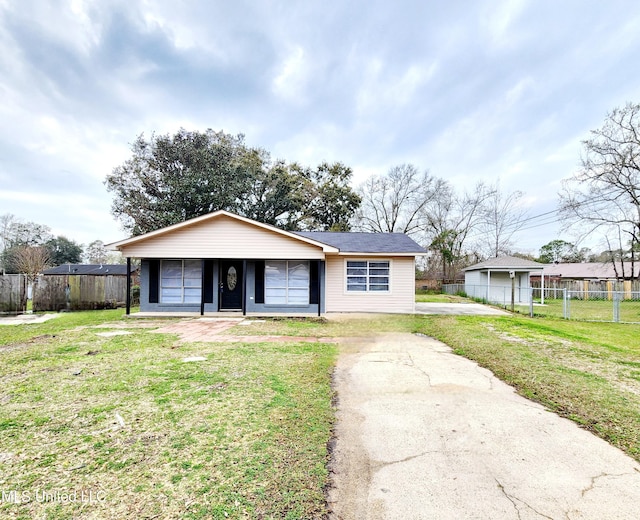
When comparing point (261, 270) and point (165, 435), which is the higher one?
point (261, 270)

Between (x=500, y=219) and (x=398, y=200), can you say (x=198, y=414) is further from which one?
(x=500, y=219)

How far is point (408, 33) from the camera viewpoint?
12.2 meters

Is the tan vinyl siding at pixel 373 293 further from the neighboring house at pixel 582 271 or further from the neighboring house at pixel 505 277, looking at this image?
the neighboring house at pixel 582 271

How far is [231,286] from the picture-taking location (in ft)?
43.3

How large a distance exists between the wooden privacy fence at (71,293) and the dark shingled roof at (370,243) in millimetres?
9404

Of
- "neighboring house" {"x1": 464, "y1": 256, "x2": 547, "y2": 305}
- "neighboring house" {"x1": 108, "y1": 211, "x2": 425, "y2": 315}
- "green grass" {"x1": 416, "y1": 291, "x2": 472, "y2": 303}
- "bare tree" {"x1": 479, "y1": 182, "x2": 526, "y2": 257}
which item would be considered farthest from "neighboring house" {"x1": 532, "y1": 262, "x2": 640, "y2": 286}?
"neighboring house" {"x1": 108, "y1": 211, "x2": 425, "y2": 315}

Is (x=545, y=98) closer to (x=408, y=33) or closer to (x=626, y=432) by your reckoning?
(x=408, y=33)

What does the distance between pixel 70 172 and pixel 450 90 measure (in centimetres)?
2316

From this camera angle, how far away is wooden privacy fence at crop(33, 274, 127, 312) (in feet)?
45.8

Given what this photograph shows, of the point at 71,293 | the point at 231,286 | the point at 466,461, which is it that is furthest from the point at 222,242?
the point at 466,461

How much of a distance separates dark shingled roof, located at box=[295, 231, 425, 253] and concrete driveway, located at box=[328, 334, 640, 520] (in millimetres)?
9339

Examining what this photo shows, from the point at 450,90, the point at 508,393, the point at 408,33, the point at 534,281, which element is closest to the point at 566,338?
the point at 508,393

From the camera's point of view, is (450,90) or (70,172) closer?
(450,90)

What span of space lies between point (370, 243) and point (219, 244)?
258 inches
